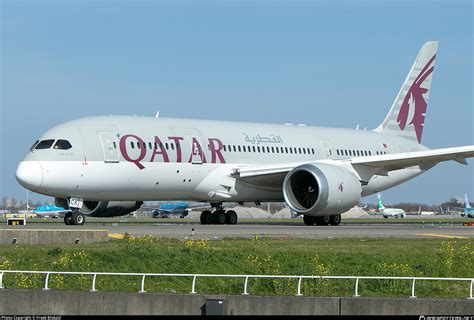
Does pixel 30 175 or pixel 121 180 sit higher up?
pixel 30 175

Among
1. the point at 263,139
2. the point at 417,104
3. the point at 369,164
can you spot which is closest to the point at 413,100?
the point at 417,104

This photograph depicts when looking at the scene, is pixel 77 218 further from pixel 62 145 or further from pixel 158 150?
pixel 158 150

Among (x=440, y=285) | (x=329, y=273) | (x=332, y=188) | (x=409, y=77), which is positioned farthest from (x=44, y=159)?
(x=409, y=77)

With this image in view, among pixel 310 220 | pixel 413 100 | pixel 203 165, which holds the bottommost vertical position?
pixel 310 220

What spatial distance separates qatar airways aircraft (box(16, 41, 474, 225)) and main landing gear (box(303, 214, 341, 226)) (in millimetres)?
54

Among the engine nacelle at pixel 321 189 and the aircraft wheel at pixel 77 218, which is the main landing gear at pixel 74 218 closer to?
the aircraft wheel at pixel 77 218

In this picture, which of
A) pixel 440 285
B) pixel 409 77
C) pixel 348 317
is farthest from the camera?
pixel 409 77

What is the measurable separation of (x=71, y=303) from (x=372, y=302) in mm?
6098

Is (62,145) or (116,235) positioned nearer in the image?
(116,235)

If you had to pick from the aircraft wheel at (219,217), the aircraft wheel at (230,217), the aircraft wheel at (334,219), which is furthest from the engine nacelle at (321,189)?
the aircraft wheel at (219,217)

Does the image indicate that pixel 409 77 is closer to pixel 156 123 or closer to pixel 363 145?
pixel 363 145

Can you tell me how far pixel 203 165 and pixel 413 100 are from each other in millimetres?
18210

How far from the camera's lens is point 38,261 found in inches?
1060

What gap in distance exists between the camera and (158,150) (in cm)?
4456
